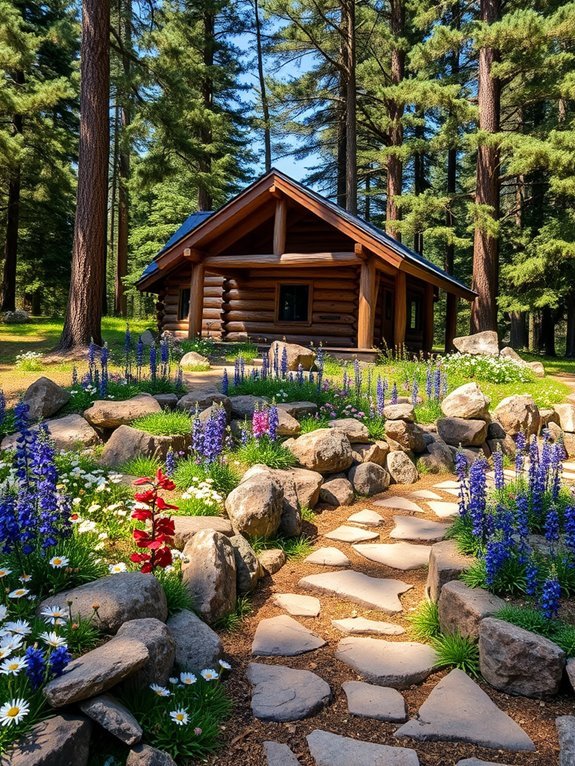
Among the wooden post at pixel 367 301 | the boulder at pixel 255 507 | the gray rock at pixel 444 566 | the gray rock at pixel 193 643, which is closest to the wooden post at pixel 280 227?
the wooden post at pixel 367 301

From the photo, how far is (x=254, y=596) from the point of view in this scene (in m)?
4.12

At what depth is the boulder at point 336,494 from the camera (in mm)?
6066

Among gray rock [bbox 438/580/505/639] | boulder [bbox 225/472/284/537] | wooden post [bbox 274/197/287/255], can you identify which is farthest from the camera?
wooden post [bbox 274/197/287/255]

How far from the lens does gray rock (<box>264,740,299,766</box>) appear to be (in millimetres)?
2426

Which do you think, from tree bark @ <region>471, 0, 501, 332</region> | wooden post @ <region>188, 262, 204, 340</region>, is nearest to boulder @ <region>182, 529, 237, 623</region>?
→ wooden post @ <region>188, 262, 204, 340</region>

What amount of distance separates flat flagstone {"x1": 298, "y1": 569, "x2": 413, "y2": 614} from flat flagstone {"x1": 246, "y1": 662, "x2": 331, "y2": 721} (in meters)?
0.98

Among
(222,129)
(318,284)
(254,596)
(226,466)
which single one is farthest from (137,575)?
(222,129)

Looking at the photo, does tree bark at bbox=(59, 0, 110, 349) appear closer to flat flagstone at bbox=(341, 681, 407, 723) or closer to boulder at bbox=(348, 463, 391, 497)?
boulder at bbox=(348, 463, 391, 497)

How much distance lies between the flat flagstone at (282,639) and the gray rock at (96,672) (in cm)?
113

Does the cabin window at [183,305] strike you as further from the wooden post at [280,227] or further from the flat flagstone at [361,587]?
the flat flagstone at [361,587]

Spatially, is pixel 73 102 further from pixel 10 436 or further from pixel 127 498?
pixel 127 498

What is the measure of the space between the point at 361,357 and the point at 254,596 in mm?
9733

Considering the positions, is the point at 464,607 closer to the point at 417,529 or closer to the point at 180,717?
the point at 180,717

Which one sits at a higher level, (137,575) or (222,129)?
(222,129)
